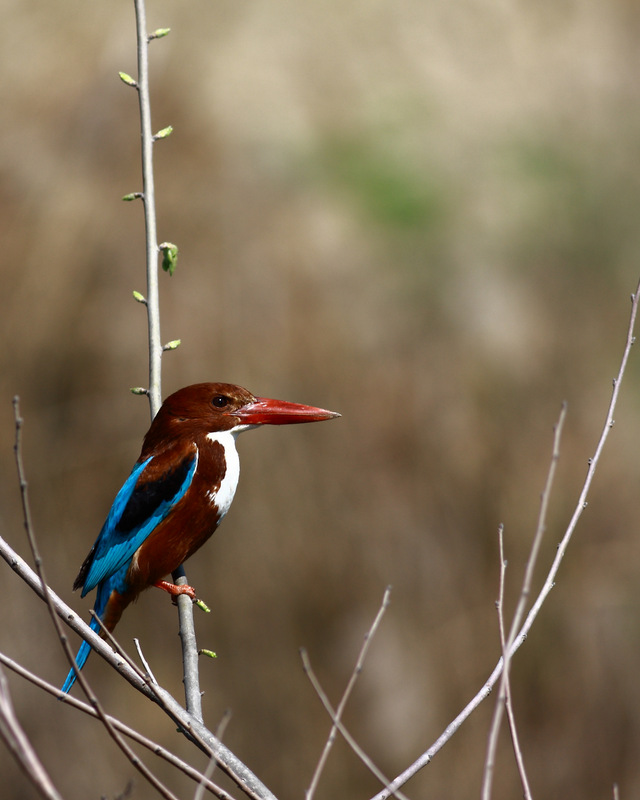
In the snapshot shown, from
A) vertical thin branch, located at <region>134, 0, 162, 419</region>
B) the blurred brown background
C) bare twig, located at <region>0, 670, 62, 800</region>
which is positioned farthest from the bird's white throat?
the blurred brown background

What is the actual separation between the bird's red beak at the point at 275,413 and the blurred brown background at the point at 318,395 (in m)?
2.21

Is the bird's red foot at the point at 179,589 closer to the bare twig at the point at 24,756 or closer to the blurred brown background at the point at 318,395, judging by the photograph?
the bare twig at the point at 24,756

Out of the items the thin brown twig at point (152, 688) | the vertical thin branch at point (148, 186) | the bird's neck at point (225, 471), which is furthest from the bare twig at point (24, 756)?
the bird's neck at point (225, 471)

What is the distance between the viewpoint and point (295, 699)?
4.65 meters

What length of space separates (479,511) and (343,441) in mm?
812

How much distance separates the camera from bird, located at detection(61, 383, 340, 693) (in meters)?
2.46

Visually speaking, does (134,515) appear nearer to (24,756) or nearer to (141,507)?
(141,507)

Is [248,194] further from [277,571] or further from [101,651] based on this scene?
[101,651]

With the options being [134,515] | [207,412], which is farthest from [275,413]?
[134,515]

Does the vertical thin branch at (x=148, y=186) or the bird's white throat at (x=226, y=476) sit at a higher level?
the vertical thin branch at (x=148, y=186)

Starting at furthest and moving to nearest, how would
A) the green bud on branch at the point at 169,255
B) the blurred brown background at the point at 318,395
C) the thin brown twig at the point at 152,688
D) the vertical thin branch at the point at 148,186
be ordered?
the blurred brown background at the point at 318,395 → the green bud on branch at the point at 169,255 → the vertical thin branch at the point at 148,186 → the thin brown twig at the point at 152,688

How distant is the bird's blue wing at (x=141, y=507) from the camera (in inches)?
97.0

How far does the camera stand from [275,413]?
2439mm

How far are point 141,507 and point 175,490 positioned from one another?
0.33 ft
